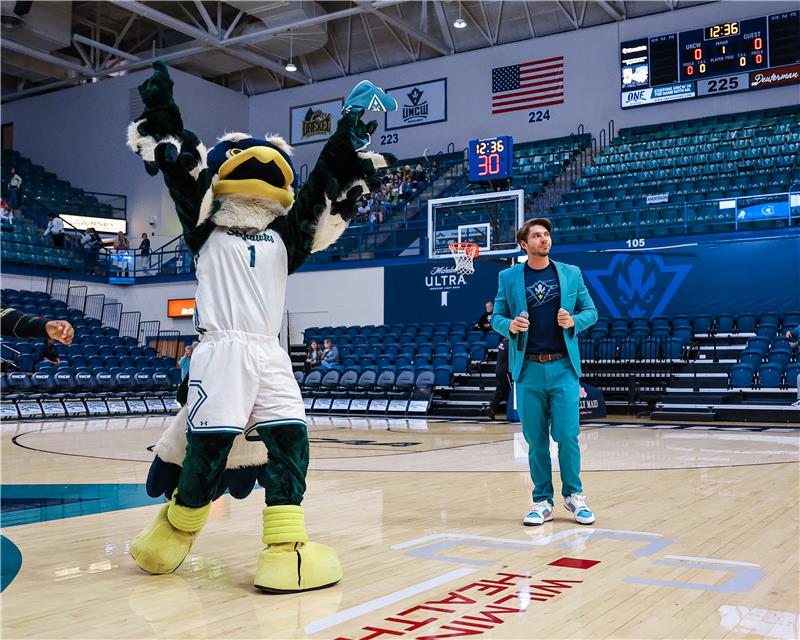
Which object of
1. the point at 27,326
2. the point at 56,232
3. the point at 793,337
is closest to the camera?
the point at 27,326

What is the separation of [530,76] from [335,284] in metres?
8.10

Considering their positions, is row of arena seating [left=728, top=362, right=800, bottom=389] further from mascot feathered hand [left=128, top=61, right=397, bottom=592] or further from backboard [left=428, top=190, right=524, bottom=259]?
mascot feathered hand [left=128, top=61, right=397, bottom=592]

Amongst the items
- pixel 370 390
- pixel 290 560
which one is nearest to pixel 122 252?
pixel 370 390

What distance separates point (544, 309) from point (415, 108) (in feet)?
66.4

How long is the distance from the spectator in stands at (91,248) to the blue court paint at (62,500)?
55.5 ft

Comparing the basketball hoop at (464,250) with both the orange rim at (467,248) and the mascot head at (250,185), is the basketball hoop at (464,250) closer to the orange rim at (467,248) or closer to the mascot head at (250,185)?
the orange rim at (467,248)

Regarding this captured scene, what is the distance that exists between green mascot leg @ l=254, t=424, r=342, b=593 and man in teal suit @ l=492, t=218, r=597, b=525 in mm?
1519

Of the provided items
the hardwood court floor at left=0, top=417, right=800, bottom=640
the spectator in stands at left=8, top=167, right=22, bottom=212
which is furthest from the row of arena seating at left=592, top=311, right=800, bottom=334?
the spectator in stands at left=8, top=167, right=22, bottom=212

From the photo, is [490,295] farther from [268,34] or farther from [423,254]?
[268,34]

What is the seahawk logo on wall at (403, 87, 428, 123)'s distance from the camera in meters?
23.5

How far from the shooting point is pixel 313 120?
2516 centimetres

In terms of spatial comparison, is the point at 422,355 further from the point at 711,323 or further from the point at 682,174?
the point at 682,174

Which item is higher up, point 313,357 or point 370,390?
point 313,357

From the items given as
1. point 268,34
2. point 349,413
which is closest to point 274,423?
point 349,413
